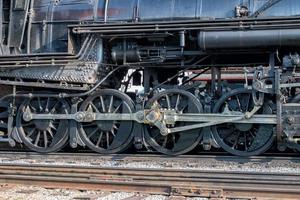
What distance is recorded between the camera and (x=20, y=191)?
694cm

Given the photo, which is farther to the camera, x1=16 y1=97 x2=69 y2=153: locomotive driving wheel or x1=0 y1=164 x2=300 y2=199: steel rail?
x1=16 y1=97 x2=69 y2=153: locomotive driving wheel

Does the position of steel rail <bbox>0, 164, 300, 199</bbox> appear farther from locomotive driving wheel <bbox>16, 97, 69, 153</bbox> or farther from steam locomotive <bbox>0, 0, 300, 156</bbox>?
locomotive driving wheel <bbox>16, 97, 69, 153</bbox>

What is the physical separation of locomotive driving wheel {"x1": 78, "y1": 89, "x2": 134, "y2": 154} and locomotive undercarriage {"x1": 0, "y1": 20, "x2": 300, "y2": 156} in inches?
0.7

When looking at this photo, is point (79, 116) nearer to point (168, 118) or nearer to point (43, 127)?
point (43, 127)

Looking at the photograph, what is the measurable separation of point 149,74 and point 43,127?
229cm

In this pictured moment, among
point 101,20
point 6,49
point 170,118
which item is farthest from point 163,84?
point 6,49

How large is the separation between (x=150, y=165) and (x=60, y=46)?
3.16 m

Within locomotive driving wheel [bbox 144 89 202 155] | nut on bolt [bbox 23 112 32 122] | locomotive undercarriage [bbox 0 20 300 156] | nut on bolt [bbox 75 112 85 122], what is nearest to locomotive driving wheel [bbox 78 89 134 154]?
locomotive undercarriage [bbox 0 20 300 156]

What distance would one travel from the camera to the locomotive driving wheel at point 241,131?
8.75 m

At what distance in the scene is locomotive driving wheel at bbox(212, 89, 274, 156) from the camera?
28.7 ft

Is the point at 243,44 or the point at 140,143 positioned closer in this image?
the point at 243,44

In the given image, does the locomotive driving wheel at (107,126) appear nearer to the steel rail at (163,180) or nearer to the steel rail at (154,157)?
Result: the steel rail at (154,157)

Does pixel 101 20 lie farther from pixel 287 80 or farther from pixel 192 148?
pixel 287 80

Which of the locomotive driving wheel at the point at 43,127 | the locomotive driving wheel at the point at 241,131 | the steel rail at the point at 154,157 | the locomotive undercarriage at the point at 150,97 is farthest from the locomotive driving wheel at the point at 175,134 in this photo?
the locomotive driving wheel at the point at 43,127
